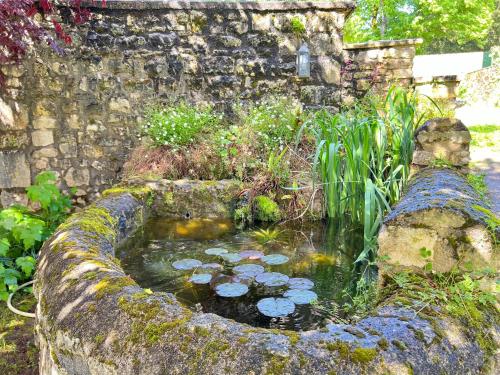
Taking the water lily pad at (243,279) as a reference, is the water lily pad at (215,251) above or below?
above

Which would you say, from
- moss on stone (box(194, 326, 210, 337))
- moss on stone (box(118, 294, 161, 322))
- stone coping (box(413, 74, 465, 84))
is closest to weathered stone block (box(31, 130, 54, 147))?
moss on stone (box(118, 294, 161, 322))

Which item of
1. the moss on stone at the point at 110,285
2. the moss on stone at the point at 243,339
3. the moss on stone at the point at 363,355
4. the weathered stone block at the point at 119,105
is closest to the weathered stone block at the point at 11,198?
the weathered stone block at the point at 119,105

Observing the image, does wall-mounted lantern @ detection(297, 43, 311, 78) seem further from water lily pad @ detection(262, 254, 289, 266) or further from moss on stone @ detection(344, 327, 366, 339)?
moss on stone @ detection(344, 327, 366, 339)

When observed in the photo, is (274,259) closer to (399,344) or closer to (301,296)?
(301,296)

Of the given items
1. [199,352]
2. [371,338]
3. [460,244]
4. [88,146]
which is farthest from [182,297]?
[88,146]

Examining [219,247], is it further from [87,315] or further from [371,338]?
[371,338]

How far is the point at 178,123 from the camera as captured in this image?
430cm

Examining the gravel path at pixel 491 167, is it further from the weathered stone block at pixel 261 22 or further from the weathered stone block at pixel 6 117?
the weathered stone block at pixel 6 117

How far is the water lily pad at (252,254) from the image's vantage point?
8.65 feet

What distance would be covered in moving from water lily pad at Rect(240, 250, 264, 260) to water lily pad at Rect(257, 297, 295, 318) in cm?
55

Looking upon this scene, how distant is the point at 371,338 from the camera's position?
1187mm

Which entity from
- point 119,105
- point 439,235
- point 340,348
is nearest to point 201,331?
point 340,348

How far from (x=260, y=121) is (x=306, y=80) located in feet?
3.22

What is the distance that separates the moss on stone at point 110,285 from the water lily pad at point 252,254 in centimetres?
110
